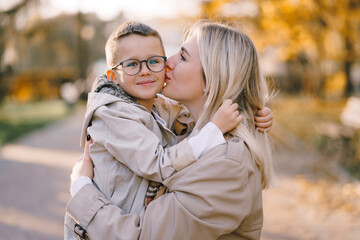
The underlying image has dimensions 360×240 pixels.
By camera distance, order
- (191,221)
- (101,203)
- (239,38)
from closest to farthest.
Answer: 1. (191,221)
2. (101,203)
3. (239,38)

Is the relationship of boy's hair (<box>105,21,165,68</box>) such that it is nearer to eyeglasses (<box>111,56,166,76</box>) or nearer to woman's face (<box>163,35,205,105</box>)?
eyeglasses (<box>111,56,166,76</box>)

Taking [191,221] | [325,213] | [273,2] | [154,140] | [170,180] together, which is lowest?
[325,213]

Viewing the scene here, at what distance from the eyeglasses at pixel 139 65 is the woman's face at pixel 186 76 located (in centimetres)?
6

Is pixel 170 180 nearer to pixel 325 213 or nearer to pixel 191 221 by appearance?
pixel 191 221

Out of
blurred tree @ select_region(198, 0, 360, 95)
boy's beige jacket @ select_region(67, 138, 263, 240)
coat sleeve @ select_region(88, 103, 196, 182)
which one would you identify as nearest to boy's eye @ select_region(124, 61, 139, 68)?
coat sleeve @ select_region(88, 103, 196, 182)

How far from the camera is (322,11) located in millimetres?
11555

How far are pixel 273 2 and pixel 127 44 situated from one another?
25.6ft

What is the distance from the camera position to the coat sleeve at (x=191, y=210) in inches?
72.5

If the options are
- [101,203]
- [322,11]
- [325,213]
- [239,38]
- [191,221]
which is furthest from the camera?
[322,11]

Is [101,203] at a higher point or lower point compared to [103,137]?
lower

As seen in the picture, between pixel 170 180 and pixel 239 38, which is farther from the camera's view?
pixel 239 38

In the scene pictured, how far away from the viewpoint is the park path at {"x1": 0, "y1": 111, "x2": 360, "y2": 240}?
15.8ft

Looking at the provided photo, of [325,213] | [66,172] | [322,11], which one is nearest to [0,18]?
[66,172]

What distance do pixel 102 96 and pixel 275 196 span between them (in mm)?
4723
